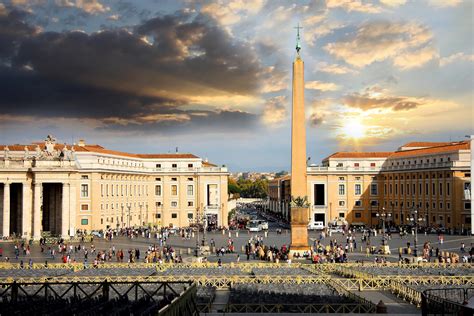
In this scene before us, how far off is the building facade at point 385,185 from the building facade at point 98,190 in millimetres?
13503

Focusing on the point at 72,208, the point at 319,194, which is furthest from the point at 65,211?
the point at 319,194

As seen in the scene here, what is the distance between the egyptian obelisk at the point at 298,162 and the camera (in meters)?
38.7

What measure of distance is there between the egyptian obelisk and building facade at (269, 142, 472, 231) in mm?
32003

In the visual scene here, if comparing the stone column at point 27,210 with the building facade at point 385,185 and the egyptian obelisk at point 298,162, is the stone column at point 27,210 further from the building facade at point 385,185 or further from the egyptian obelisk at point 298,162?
the building facade at point 385,185

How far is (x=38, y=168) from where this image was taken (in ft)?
193

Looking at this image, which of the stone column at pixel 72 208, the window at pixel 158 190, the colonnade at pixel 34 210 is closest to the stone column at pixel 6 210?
the colonnade at pixel 34 210

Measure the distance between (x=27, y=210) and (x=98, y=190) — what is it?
9159 millimetres

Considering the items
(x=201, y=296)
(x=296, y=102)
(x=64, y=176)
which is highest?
(x=296, y=102)

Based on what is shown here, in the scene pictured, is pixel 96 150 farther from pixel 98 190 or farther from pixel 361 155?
pixel 361 155

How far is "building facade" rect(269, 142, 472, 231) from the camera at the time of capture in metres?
68.3

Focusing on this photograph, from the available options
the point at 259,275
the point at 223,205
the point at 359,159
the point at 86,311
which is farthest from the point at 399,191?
the point at 86,311

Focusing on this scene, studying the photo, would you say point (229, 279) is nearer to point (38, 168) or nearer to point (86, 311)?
point (86, 311)

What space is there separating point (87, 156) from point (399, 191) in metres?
38.1

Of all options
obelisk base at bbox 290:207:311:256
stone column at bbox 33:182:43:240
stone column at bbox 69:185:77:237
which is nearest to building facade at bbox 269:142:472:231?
obelisk base at bbox 290:207:311:256
